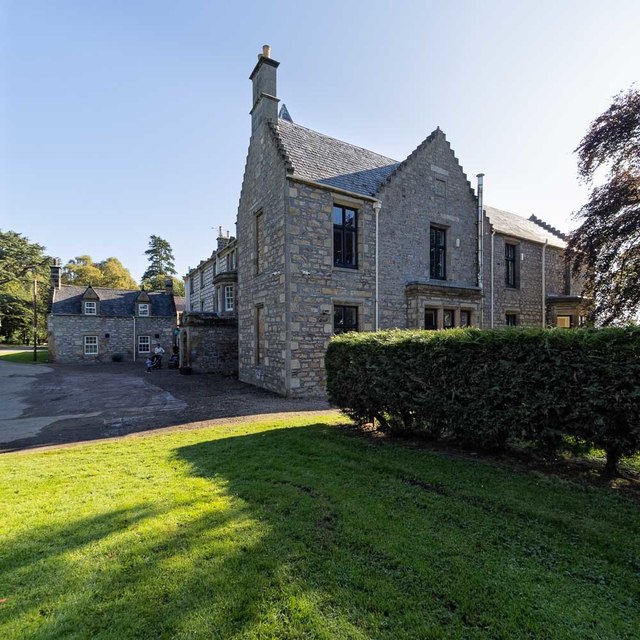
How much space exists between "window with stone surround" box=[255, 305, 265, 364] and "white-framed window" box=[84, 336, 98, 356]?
898 inches

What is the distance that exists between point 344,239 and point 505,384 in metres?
9.66

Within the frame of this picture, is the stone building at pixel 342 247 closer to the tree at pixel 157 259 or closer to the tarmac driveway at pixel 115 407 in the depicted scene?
the tarmac driveway at pixel 115 407

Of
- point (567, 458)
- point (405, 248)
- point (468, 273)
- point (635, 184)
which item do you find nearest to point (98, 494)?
point (567, 458)

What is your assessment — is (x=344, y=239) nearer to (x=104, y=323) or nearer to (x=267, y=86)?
(x=267, y=86)

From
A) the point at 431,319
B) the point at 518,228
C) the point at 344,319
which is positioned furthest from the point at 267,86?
the point at 518,228

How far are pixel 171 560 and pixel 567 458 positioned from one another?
17.9ft

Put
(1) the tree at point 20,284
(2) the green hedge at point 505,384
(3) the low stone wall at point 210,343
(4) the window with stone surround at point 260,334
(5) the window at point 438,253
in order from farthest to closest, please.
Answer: (1) the tree at point 20,284 → (3) the low stone wall at point 210,343 → (5) the window at point 438,253 → (4) the window with stone surround at point 260,334 → (2) the green hedge at point 505,384

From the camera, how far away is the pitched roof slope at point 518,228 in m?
19.5

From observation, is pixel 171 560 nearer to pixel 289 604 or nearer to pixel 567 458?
pixel 289 604

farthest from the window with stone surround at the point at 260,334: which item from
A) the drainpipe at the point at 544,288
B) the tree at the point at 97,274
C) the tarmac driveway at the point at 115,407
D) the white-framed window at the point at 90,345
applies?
the tree at the point at 97,274

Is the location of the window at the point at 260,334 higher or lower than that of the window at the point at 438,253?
lower

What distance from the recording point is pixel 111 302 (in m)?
31.6

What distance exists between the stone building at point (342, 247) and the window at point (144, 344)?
19.5 m

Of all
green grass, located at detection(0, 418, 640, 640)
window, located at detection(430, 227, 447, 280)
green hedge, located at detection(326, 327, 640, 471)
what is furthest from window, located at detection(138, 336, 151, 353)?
green hedge, located at detection(326, 327, 640, 471)
